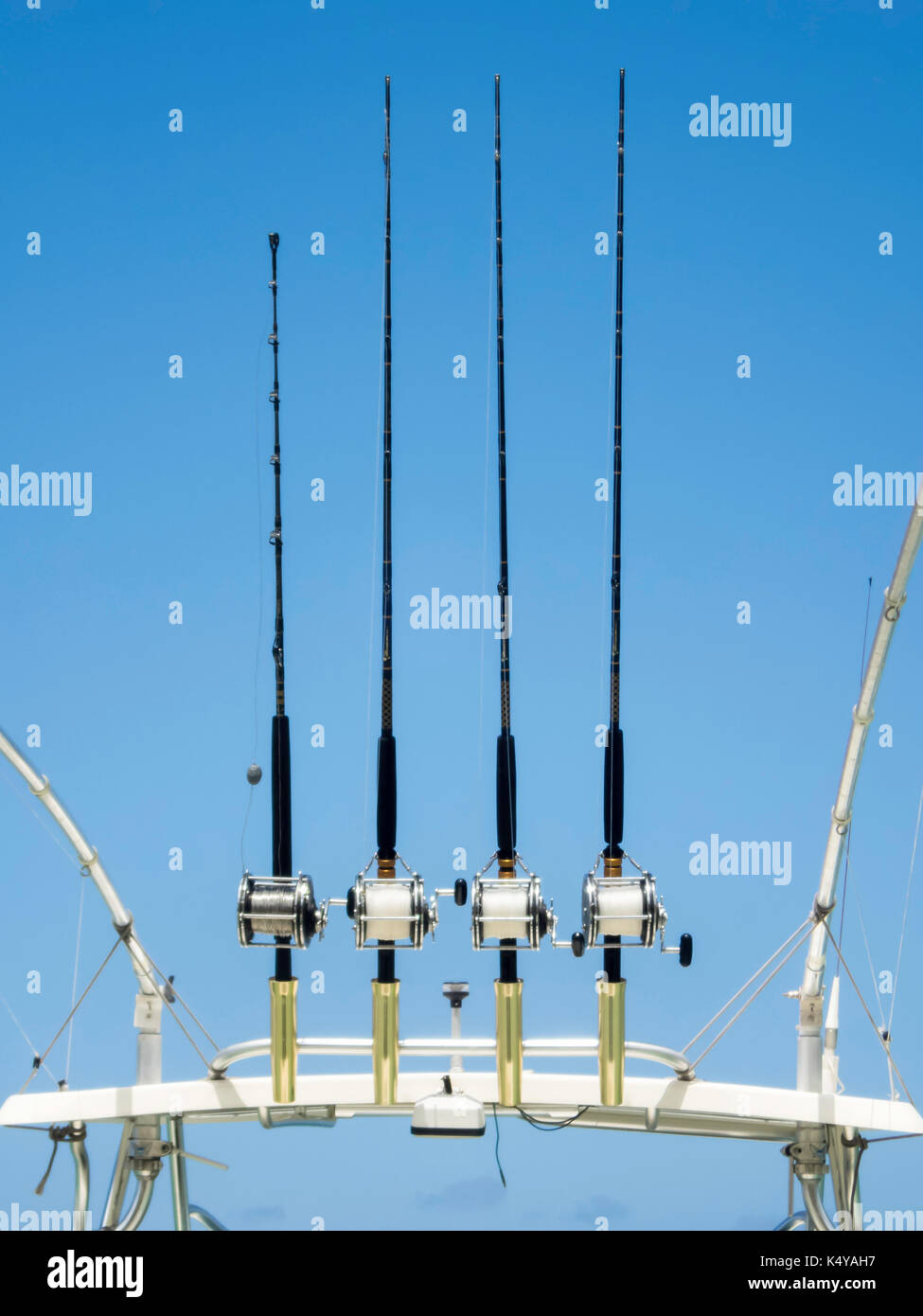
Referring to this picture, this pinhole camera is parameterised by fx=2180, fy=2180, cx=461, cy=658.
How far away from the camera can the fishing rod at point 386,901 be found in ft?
39.3

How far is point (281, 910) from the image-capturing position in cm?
1214

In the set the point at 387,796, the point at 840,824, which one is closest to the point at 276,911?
the point at 387,796

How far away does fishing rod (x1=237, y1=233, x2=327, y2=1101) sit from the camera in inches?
478

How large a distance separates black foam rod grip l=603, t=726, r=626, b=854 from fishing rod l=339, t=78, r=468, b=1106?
939 millimetres

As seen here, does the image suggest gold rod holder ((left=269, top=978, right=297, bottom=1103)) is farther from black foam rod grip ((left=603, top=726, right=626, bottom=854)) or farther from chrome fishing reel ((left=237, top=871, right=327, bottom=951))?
black foam rod grip ((left=603, top=726, right=626, bottom=854))

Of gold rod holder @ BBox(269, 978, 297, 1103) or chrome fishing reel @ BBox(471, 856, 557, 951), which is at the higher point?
chrome fishing reel @ BBox(471, 856, 557, 951)

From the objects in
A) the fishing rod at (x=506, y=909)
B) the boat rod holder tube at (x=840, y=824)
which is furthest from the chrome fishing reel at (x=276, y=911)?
the boat rod holder tube at (x=840, y=824)

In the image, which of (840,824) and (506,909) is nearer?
(506,909)

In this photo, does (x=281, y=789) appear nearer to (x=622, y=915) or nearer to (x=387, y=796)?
(x=387, y=796)

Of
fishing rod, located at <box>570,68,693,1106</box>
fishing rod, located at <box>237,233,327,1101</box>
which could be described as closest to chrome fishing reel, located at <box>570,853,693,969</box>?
fishing rod, located at <box>570,68,693,1106</box>

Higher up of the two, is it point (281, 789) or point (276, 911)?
point (281, 789)

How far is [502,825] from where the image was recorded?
40.6 ft

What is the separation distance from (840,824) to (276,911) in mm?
3681
